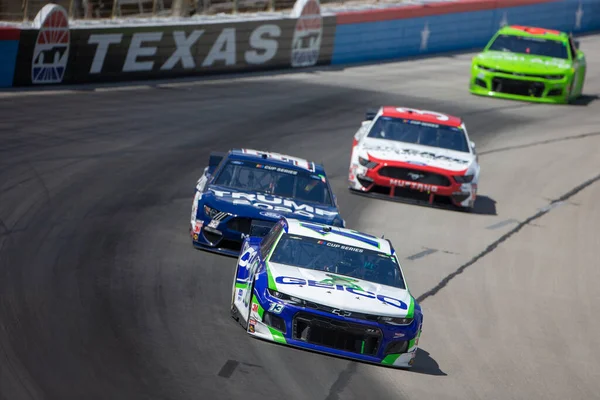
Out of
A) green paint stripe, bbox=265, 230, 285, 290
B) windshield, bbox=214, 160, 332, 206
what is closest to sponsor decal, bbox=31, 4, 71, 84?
windshield, bbox=214, 160, 332, 206

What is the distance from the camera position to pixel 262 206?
13680 millimetres

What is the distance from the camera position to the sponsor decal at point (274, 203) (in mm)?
13688

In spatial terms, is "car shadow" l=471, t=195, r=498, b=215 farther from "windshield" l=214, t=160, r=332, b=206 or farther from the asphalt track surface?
"windshield" l=214, t=160, r=332, b=206

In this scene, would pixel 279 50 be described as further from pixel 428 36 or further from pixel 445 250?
pixel 445 250

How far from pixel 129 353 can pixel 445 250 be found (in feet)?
23.2

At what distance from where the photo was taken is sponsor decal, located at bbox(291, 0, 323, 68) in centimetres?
3089

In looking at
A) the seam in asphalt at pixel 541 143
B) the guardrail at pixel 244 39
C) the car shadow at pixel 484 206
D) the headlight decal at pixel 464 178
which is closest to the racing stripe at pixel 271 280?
the headlight decal at pixel 464 178

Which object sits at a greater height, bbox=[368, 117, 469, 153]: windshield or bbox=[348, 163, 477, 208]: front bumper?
bbox=[368, 117, 469, 153]: windshield

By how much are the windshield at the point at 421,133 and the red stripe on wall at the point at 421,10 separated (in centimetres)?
1344

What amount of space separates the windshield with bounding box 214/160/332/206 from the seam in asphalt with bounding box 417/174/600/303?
1.76 metres

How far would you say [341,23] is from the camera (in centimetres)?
3247

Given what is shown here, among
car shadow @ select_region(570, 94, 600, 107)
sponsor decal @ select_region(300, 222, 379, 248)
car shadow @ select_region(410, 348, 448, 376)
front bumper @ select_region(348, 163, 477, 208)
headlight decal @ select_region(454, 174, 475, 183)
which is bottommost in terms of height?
car shadow @ select_region(570, 94, 600, 107)

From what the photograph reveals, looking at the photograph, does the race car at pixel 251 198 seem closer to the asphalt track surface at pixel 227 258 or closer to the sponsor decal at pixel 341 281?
the asphalt track surface at pixel 227 258

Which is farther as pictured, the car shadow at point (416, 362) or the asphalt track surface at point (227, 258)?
the car shadow at point (416, 362)
